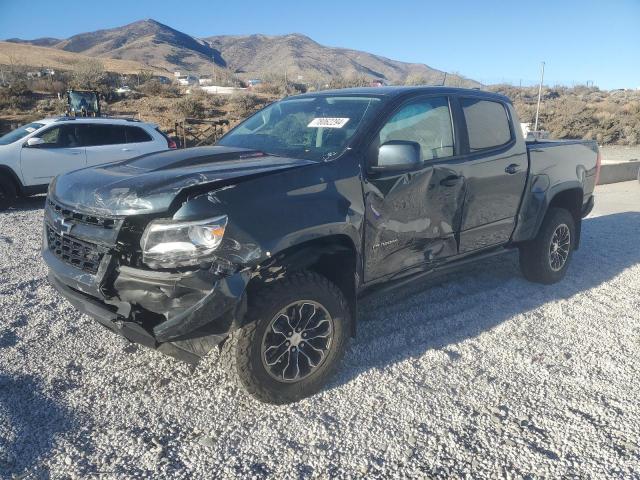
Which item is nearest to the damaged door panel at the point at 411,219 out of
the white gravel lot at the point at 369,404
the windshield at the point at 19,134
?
the white gravel lot at the point at 369,404

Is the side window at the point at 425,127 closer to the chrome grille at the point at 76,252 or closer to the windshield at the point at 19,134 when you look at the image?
the chrome grille at the point at 76,252

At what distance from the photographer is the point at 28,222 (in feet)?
26.5

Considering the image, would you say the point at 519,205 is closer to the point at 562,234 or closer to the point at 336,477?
the point at 562,234

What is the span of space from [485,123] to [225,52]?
163 metres

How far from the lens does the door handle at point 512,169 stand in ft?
15.0

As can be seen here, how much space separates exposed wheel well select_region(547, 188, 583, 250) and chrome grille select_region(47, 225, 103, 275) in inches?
176

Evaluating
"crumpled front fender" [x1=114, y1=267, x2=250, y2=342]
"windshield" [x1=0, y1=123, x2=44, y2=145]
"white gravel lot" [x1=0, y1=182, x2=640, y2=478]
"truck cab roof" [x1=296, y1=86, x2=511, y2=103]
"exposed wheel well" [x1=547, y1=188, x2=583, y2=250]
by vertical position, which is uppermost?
"truck cab roof" [x1=296, y1=86, x2=511, y2=103]

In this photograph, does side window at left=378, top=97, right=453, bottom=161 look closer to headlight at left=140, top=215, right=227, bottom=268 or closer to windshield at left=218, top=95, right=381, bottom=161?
windshield at left=218, top=95, right=381, bottom=161

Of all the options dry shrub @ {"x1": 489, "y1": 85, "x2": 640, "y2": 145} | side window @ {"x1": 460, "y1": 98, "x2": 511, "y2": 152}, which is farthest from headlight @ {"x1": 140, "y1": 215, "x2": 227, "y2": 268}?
dry shrub @ {"x1": 489, "y1": 85, "x2": 640, "y2": 145}

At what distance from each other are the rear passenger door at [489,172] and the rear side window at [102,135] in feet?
26.6

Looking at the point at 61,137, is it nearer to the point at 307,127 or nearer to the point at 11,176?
the point at 11,176

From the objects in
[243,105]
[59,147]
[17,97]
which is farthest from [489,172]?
[17,97]

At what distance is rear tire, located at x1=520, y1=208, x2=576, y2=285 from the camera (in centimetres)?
519

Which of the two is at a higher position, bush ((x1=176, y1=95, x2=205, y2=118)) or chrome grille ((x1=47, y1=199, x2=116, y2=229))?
chrome grille ((x1=47, y1=199, x2=116, y2=229))
